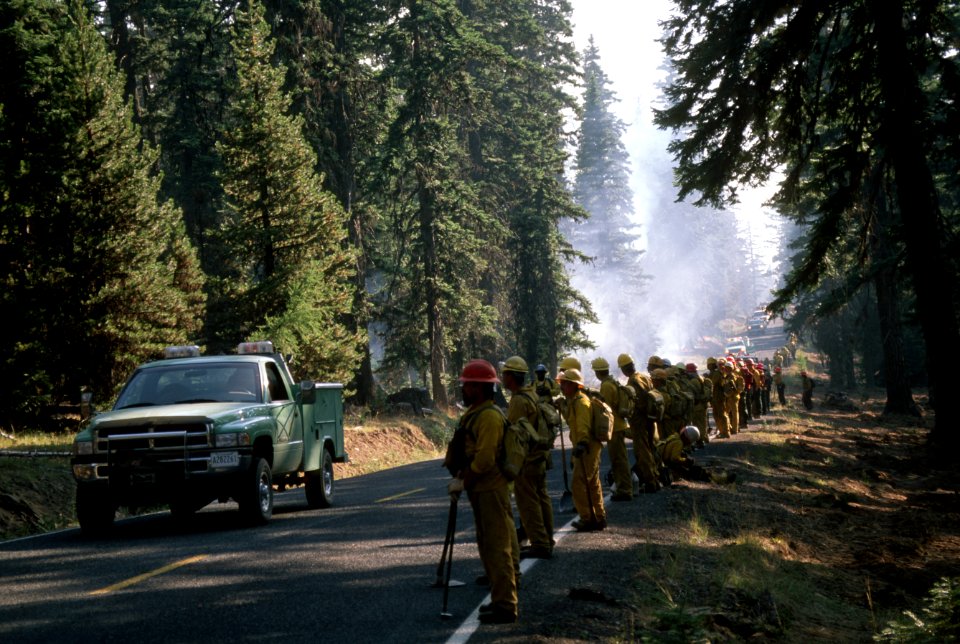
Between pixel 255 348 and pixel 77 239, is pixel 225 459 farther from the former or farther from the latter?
pixel 77 239

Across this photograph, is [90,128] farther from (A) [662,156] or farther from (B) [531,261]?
(A) [662,156]

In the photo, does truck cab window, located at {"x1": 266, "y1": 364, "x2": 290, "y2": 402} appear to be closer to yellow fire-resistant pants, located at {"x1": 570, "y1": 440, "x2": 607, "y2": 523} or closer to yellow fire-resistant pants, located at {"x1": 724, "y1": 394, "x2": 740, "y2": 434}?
yellow fire-resistant pants, located at {"x1": 570, "y1": 440, "x2": 607, "y2": 523}

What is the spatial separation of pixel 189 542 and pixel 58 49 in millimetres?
15797

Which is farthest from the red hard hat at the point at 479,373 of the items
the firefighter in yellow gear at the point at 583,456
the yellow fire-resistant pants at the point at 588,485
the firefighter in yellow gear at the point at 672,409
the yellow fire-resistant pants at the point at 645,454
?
the firefighter in yellow gear at the point at 672,409

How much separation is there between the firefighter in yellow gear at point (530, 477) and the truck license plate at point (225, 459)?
386 cm

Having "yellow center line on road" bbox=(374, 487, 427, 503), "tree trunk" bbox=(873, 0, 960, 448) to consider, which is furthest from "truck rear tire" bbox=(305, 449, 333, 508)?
"tree trunk" bbox=(873, 0, 960, 448)

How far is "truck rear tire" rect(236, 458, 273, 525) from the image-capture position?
11.6 metres

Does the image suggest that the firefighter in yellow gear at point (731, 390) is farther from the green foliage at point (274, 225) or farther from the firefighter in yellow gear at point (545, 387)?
the firefighter in yellow gear at point (545, 387)

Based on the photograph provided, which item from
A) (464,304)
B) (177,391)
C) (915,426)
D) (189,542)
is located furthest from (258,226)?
(915,426)

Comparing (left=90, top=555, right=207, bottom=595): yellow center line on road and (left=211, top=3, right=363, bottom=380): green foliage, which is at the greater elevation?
(left=211, top=3, right=363, bottom=380): green foliage

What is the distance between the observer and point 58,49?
854 inches

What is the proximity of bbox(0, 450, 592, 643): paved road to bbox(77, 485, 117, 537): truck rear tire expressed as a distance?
0.26 m

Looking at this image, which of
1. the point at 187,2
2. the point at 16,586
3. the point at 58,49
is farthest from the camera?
the point at 187,2

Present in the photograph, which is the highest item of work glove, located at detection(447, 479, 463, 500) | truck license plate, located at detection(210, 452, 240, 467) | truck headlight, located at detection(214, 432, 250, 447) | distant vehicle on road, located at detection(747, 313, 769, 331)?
distant vehicle on road, located at detection(747, 313, 769, 331)
